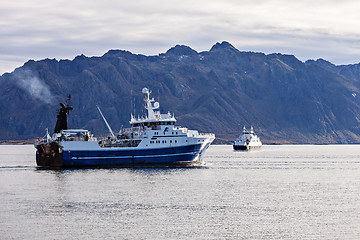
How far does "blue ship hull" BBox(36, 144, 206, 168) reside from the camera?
10062 centimetres

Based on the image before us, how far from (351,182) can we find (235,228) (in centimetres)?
4429

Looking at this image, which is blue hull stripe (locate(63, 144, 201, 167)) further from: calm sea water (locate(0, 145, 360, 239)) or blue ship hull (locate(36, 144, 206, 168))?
calm sea water (locate(0, 145, 360, 239))

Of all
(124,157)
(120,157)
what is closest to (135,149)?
(124,157)

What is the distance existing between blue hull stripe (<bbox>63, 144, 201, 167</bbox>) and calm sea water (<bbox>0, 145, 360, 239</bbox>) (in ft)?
21.0

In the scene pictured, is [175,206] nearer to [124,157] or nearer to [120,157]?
[124,157]

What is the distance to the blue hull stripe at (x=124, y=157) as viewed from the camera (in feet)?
330

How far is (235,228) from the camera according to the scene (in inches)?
1964

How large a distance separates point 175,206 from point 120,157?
41.7 metres

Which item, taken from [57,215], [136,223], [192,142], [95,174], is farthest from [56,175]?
[136,223]

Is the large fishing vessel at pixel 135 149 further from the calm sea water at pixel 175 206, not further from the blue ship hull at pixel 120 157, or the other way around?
the calm sea water at pixel 175 206

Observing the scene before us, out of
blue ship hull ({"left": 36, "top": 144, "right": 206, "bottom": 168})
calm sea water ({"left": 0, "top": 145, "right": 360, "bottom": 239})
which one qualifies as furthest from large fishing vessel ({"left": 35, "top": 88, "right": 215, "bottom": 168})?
calm sea water ({"left": 0, "top": 145, "right": 360, "bottom": 239})

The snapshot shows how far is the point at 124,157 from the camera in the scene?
101 m

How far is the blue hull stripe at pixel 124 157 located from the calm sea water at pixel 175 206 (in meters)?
6.39

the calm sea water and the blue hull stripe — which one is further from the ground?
the blue hull stripe
